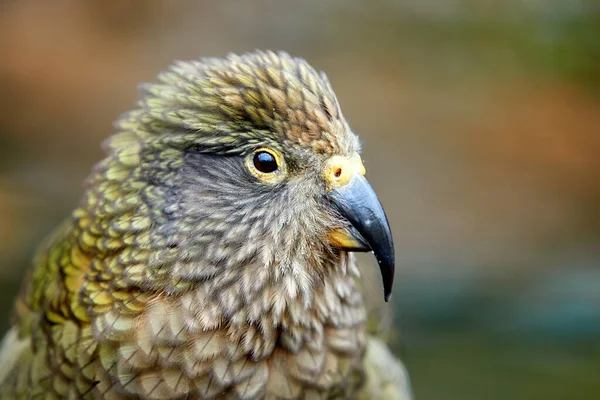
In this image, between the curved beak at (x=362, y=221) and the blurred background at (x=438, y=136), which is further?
the blurred background at (x=438, y=136)

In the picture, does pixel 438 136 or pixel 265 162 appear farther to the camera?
pixel 438 136

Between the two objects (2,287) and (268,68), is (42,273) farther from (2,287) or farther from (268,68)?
(2,287)

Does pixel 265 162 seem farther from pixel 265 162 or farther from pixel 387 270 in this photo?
pixel 387 270

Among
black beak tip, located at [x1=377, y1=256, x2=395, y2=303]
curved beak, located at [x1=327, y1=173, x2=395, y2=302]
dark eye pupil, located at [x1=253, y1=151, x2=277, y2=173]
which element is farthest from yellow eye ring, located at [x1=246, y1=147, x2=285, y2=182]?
black beak tip, located at [x1=377, y1=256, x2=395, y2=303]

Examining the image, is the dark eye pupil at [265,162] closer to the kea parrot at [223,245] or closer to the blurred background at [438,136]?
the kea parrot at [223,245]

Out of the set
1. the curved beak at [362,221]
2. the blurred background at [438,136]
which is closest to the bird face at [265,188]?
the curved beak at [362,221]

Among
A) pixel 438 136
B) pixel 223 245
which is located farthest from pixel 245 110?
pixel 438 136

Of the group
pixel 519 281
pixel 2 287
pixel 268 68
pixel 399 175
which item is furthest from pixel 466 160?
pixel 268 68
